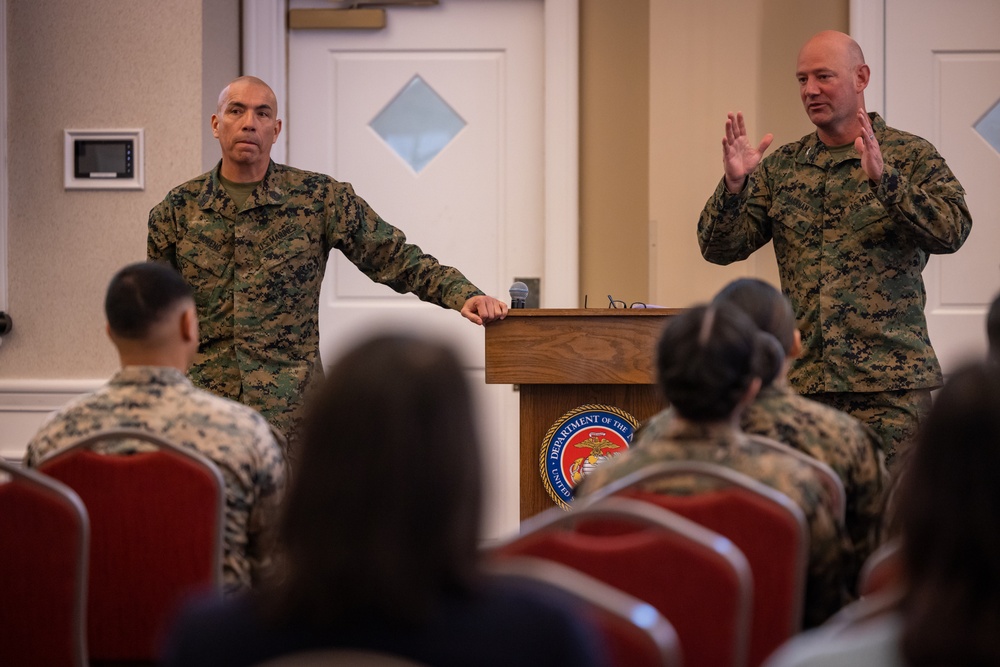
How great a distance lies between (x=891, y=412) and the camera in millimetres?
3438

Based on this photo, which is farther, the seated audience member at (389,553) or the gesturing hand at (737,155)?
the gesturing hand at (737,155)

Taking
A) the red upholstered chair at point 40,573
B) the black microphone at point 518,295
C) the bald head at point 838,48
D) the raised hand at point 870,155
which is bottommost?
the red upholstered chair at point 40,573

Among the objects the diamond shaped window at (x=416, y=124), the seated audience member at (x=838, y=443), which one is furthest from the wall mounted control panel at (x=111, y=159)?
the seated audience member at (x=838, y=443)

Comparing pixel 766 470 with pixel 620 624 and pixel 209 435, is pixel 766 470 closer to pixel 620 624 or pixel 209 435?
pixel 620 624

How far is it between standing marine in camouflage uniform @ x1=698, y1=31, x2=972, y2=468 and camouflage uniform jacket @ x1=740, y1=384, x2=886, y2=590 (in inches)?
48.2

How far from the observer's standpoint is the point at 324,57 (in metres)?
5.27

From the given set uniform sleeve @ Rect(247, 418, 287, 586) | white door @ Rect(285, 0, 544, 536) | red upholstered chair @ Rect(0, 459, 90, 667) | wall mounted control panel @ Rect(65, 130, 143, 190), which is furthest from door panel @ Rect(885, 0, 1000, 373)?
red upholstered chair @ Rect(0, 459, 90, 667)

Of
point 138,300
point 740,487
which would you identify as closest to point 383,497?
point 740,487

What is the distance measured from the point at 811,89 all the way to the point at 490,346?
1.26 m

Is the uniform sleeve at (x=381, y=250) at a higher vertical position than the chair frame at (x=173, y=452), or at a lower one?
higher

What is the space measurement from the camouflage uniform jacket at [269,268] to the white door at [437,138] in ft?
4.81

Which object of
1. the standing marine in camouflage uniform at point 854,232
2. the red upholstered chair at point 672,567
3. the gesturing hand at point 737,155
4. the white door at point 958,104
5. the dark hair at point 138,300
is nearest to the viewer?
the red upholstered chair at point 672,567

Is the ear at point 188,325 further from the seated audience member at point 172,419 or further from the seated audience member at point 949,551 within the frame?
the seated audience member at point 949,551

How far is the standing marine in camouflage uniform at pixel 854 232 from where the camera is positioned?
339cm
